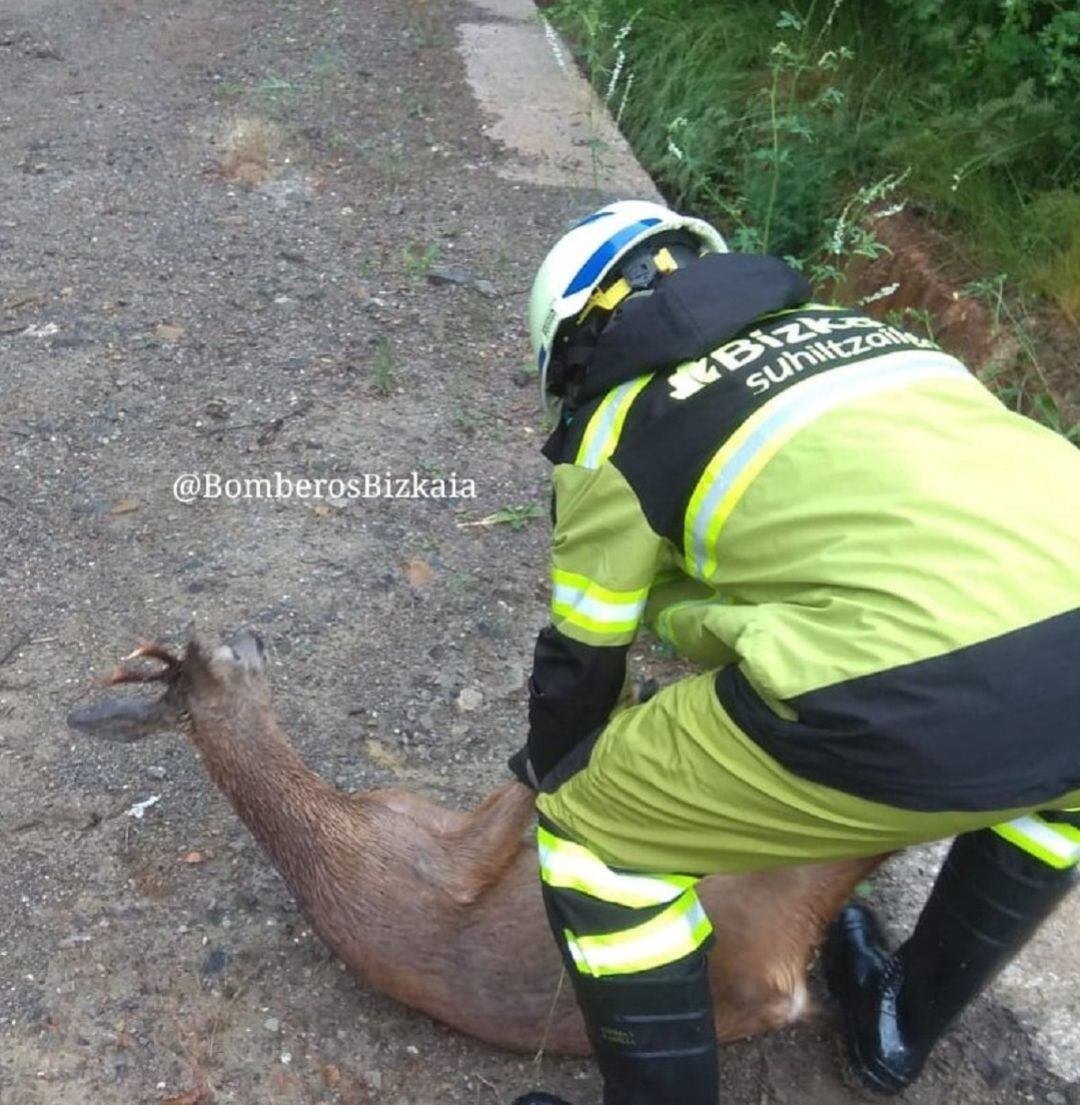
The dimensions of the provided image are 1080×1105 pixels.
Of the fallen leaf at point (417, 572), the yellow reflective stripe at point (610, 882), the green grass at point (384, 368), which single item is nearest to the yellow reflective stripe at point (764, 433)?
the yellow reflective stripe at point (610, 882)

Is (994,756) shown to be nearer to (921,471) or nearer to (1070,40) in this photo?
(921,471)

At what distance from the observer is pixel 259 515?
482cm

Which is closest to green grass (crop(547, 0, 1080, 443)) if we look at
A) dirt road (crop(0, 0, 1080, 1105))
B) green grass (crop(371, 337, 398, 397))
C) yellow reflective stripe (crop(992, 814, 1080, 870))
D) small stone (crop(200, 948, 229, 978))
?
dirt road (crop(0, 0, 1080, 1105))

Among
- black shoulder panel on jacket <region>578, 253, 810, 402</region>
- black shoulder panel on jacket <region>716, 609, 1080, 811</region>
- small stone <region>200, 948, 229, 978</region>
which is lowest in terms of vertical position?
small stone <region>200, 948, 229, 978</region>

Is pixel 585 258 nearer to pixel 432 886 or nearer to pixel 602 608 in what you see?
pixel 602 608

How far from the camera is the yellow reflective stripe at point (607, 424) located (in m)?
2.50

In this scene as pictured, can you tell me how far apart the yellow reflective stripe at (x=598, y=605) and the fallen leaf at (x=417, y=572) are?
79.5 inches

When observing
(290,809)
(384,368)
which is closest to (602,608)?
(290,809)

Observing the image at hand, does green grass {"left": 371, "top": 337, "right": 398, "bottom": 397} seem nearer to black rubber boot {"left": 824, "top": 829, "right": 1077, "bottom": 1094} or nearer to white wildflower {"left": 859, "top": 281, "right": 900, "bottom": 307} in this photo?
white wildflower {"left": 859, "top": 281, "right": 900, "bottom": 307}

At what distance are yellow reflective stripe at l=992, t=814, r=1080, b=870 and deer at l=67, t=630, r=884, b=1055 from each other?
39cm

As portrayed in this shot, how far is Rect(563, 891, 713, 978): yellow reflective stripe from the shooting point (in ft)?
8.46

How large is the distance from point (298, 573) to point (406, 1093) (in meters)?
1.83

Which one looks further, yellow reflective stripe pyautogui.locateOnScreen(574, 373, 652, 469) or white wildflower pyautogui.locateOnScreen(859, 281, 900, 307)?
white wildflower pyautogui.locateOnScreen(859, 281, 900, 307)

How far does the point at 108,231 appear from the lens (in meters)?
6.34
